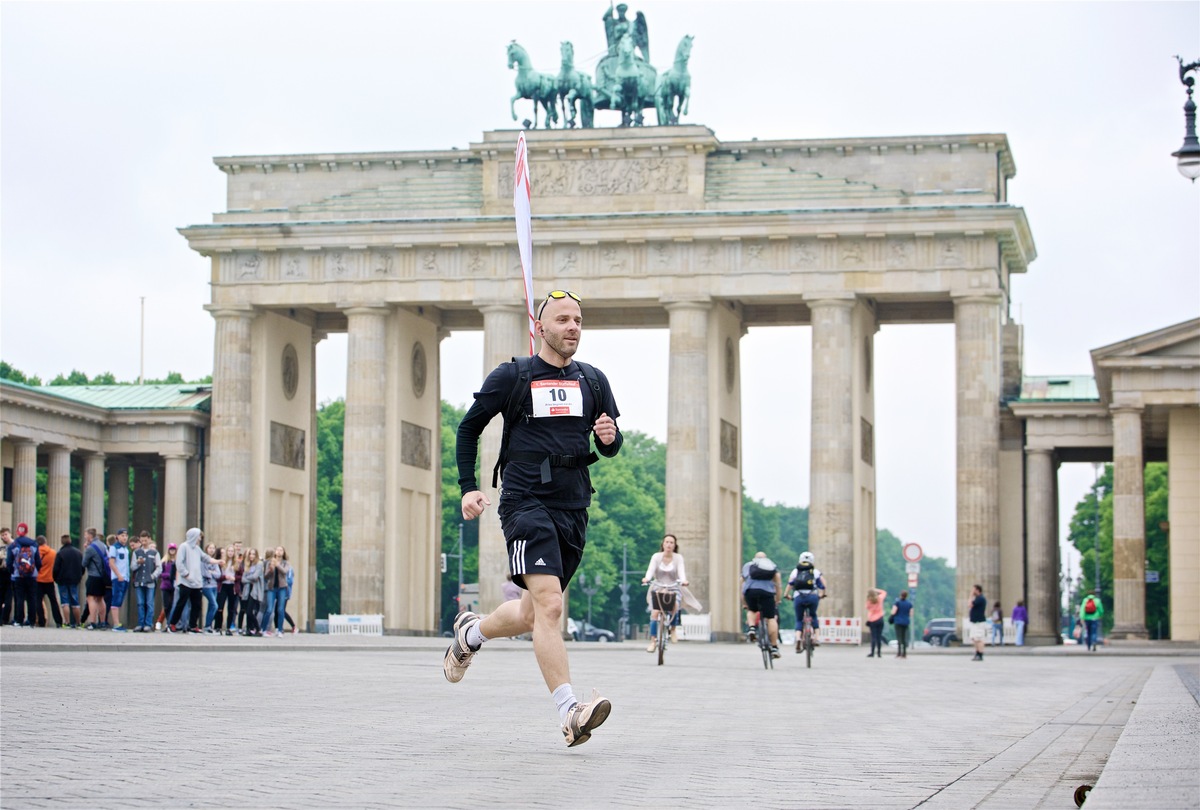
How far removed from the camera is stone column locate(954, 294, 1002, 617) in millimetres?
64125

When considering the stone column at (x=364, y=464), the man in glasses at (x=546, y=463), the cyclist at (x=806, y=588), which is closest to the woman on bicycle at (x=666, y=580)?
the cyclist at (x=806, y=588)

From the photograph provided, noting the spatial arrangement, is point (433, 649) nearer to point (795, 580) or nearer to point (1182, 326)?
point (795, 580)

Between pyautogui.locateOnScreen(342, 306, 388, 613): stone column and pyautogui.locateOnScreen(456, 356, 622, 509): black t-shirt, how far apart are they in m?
55.7

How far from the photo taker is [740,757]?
486 inches

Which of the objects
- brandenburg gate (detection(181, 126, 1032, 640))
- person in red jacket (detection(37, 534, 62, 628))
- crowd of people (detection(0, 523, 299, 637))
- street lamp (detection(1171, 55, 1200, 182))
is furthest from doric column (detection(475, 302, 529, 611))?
street lamp (detection(1171, 55, 1200, 182))

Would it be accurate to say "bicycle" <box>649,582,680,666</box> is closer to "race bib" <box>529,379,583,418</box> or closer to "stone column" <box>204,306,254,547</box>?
"race bib" <box>529,379,583,418</box>

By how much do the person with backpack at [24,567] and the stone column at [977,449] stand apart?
32.3m

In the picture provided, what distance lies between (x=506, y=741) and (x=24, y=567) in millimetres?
29239

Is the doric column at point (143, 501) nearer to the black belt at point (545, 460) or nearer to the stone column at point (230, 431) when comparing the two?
the stone column at point (230, 431)

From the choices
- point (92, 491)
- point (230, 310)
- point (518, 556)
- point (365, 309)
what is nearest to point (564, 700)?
point (518, 556)

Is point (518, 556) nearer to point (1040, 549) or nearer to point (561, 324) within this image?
point (561, 324)

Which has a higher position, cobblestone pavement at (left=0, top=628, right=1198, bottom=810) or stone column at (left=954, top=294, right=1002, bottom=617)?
stone column at (left=954, top=294, right=1002, bottom=617)

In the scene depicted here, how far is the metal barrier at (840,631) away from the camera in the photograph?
203 feet

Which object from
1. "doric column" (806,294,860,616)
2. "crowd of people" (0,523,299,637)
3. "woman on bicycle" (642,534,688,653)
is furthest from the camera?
"doric column" (806,294,860,616)
